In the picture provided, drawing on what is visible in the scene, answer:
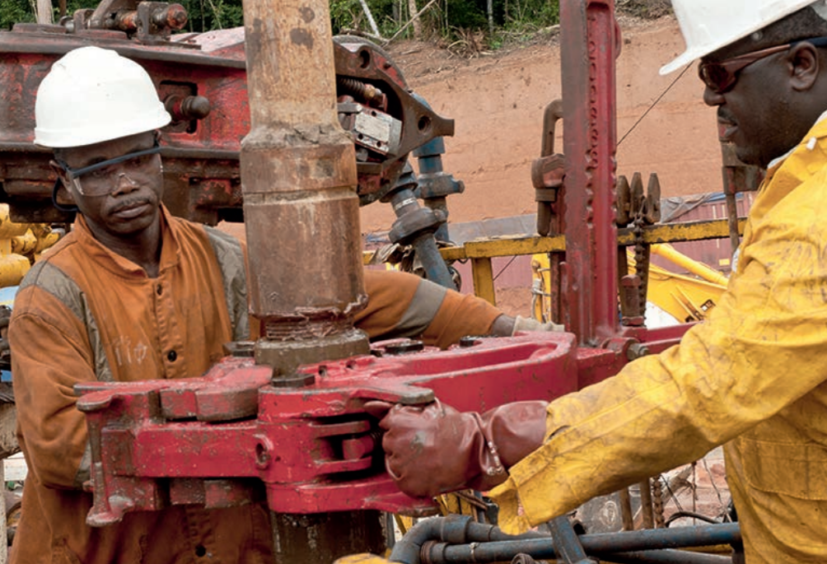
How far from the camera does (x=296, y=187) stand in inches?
98.1

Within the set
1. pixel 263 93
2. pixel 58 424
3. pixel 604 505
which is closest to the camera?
pixel 263 93

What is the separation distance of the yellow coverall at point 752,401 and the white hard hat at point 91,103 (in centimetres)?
167

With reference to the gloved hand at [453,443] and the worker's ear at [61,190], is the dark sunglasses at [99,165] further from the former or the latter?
the gloved hand at [453,443]

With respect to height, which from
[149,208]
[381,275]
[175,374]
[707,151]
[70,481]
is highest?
[707,151]

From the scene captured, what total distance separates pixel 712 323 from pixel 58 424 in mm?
1622

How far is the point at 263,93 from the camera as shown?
97.5 inches

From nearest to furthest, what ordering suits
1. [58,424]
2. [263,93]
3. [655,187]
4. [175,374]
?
[263,93], [58,424], [175,374], [655,187]

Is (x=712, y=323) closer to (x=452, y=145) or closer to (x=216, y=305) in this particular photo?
(x=216, y=305)

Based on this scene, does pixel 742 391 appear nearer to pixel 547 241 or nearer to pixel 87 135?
pixel 87 135

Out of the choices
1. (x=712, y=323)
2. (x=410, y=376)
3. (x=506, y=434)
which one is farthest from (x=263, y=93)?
(x=712, y=323)

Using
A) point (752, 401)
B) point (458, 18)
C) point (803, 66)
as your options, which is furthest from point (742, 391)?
point (458, 18)

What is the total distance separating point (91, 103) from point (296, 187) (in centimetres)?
110

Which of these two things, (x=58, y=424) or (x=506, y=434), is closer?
(x=506, y=434)

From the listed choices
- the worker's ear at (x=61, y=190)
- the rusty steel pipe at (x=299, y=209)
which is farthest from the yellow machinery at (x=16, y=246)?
the rusty steel pipe at (x=299, y=209)
